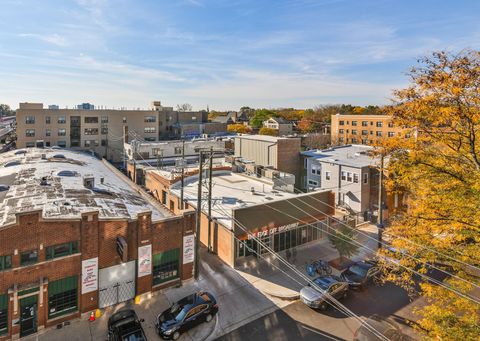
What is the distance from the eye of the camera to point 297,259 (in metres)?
25.1

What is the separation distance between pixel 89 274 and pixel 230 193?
51.1 ft

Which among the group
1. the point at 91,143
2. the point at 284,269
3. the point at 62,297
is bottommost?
the point at 284,269

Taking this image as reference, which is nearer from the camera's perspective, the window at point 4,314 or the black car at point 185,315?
the window at point 4,314

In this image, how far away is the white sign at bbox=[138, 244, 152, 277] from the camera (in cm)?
1892

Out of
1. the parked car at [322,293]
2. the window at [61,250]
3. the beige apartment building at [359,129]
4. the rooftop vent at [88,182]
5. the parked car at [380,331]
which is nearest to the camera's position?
the parked car at [380,331]

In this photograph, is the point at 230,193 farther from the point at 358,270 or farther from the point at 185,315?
the point at 185,315

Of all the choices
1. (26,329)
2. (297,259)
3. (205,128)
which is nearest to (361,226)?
(297,259)

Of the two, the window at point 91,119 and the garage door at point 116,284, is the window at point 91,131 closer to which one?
the window at point 91,119

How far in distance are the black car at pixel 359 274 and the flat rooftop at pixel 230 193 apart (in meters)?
7.74

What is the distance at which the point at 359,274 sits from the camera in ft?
70.4

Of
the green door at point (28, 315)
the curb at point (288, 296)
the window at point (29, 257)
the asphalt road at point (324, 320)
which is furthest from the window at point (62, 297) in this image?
the curb at point (288, 296)

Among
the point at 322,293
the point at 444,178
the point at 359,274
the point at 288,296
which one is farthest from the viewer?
the point at 359,274

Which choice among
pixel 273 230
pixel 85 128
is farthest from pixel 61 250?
pixel 85 128

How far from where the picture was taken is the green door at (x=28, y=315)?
616 inches
